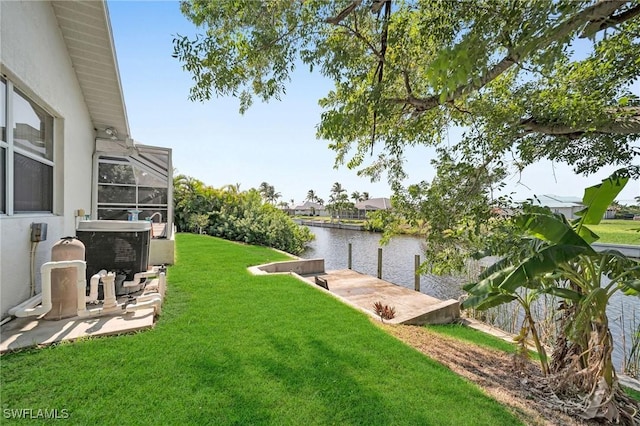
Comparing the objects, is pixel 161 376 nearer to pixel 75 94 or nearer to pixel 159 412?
pixel 159 412

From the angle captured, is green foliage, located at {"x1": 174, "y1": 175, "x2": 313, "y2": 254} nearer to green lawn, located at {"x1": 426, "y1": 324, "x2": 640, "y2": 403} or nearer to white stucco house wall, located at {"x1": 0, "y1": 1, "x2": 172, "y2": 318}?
white stucco house wall, located at {"x1": 0, "y1": 1, "x2": 172, "y2": 318}

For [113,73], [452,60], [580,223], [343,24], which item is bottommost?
[580,223]

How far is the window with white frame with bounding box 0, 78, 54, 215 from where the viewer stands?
3.57 metres

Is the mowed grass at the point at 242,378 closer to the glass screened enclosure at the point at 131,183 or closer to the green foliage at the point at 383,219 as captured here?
the green foliage at the point at 383,219

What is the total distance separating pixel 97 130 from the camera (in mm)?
8172

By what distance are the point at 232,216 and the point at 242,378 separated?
15.3 meters

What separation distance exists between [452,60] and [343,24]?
3826 mm

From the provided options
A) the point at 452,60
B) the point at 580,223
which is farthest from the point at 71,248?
the point at 580,223

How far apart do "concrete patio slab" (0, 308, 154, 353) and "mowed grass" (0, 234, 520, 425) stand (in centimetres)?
18

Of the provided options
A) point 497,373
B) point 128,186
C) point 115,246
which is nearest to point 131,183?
point 128,186

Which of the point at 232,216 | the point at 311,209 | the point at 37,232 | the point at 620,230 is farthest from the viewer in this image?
the point at 311,209

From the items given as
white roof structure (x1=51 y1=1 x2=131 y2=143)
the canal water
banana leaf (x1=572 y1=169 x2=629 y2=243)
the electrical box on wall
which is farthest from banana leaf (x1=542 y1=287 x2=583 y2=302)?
white roof structure (x1=51 y1=1 x2=131 y2=143)

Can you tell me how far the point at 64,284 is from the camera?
13.0ft

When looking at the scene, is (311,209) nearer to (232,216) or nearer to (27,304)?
(232,216)
